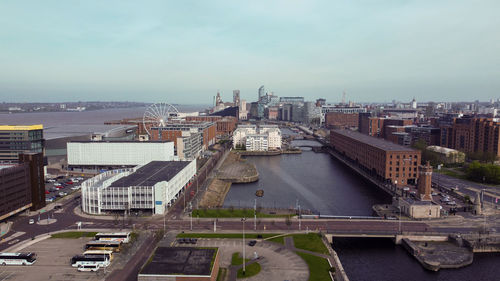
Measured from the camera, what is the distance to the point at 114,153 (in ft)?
205

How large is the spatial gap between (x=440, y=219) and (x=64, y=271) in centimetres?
3439

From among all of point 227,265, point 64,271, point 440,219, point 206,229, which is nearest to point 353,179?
point 440,219

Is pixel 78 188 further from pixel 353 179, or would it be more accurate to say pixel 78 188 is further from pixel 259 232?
pixel 353 179

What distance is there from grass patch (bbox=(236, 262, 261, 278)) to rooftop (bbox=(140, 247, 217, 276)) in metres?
2.33

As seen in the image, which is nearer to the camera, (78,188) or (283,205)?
(283,205)

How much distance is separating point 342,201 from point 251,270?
2455 centimetres

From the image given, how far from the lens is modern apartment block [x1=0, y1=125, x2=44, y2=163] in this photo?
59562 millimetres

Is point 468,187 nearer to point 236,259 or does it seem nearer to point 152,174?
point 236,259

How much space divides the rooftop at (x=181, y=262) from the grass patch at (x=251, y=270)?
2325 millimetres

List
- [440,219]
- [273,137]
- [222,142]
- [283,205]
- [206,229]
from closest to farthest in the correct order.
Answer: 1. [206,229]
2. [440,219]
3. [283,205]
4. [273,137]
5. [222,142]

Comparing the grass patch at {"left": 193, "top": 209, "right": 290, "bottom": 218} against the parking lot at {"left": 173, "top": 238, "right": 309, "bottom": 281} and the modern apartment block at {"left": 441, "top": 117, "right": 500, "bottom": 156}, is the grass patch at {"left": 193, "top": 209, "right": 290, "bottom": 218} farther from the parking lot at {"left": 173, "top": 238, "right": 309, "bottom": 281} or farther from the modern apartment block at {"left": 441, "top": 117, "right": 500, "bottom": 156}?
the modern apartment block at {"left": 441, "top": 117, "right": 500, "bottom": 156}

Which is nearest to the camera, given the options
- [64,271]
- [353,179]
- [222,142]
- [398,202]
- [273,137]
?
[64,271]

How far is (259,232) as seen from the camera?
105 feet

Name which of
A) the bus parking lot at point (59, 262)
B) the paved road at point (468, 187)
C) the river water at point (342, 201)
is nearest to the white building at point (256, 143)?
the river water at point (342, 201)
